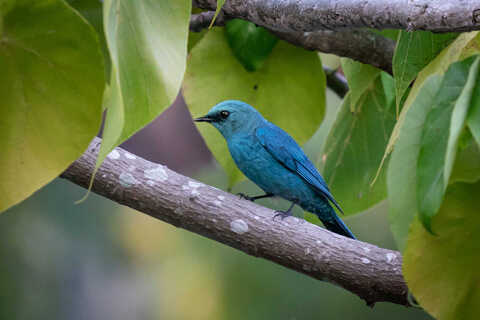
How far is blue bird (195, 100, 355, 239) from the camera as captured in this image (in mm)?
1492

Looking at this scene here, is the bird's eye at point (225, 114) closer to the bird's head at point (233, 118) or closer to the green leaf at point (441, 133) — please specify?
the bird's head at point (233, 118)

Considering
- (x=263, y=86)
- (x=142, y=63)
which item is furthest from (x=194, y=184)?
(x=142, y=63)

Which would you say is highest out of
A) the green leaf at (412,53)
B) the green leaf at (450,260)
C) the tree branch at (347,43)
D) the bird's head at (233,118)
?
the green leaf at (412,53)

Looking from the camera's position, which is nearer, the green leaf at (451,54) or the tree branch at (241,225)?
the green leaf at (451,54)

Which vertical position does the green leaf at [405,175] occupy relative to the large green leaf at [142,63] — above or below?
below

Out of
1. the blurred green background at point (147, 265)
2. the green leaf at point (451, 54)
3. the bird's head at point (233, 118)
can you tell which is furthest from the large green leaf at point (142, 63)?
the blurred green background at point (147, 265)

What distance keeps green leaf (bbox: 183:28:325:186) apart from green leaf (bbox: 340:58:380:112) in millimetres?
77

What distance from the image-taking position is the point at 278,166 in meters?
1.56

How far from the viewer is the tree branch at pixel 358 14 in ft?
1.79

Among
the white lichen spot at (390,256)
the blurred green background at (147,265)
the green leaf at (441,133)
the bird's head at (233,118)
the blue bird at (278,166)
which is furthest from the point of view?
the blurred green background at (147,265)

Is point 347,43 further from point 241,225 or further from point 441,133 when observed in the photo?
point 441,133

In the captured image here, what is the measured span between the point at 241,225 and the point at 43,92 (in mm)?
453

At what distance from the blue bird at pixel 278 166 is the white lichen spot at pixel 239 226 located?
2.03ft

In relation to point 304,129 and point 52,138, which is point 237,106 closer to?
point 304,129
